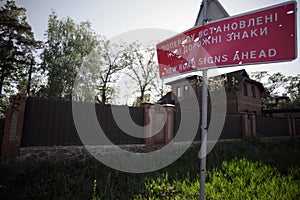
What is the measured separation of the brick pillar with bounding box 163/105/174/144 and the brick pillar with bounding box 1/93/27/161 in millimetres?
5824

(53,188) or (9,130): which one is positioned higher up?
(9,130)

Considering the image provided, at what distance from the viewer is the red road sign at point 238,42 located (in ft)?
4.58

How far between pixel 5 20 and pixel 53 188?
1900cm

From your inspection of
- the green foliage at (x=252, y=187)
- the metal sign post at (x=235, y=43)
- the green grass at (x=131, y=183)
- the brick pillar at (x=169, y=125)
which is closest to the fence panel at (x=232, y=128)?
the brick pillar at (x=169, y=125)

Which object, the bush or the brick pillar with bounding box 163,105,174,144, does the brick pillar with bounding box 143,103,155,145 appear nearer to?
the brick pillar with bounding box 163,105,174,144

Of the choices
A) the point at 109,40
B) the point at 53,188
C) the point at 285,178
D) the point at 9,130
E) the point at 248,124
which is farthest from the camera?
the point at 109,40

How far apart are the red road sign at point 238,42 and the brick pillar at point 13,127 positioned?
18.9 feet

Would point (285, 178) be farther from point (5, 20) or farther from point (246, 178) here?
point (5, 20)

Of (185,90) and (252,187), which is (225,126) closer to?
(252,187)

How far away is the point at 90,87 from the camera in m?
19.8

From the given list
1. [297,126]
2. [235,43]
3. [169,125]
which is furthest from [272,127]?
[235,43]

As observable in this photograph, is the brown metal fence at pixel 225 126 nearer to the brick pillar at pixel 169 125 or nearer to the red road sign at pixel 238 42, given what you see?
the brick pillar at pixel 169 125

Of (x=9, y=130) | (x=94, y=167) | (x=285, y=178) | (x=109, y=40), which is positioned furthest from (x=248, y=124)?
(x=109, y=40)

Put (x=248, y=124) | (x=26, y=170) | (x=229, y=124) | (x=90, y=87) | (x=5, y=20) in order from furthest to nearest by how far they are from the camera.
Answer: (x=90, y=87)
(x=5, y=20)
(x=248, y=124)
(x=229, y=124)
(x=26, y=170)
